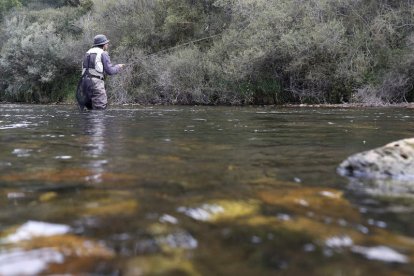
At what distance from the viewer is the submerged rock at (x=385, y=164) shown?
3256 millimetres

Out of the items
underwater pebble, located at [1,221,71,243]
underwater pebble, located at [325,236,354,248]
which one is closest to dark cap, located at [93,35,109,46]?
underwater pebble, located at [1,221,71,243]

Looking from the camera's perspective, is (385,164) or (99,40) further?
(99,40)

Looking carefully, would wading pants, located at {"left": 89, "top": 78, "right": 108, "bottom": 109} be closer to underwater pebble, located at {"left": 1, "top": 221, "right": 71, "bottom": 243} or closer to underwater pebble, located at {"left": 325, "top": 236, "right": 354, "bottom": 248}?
underwater pebble, located at {"left": 1, "top": 221, "right": 71, "bottom": 243}

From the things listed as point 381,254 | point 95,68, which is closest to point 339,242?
point 381,254

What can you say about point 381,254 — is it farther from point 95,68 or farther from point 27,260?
point 95,68

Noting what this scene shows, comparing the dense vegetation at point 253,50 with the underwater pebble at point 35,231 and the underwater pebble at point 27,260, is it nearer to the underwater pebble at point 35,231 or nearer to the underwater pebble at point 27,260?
the underwater pebble at point 35,231

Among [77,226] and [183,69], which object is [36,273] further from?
[183,69]

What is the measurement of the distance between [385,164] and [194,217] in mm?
1705

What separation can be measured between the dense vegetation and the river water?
1383 cm

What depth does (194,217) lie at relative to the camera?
225 cm

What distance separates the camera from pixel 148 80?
74.5 feet

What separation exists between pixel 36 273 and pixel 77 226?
51 centimetres

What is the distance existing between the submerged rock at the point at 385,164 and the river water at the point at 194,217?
164mm

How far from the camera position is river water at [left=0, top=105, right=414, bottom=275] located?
1.68 m
